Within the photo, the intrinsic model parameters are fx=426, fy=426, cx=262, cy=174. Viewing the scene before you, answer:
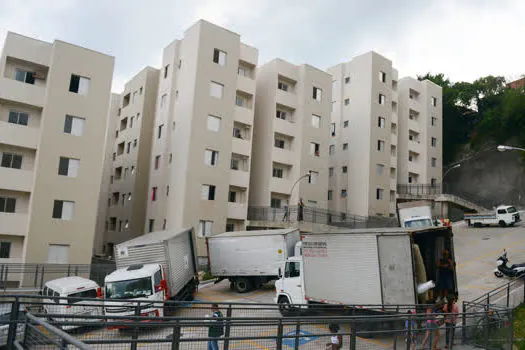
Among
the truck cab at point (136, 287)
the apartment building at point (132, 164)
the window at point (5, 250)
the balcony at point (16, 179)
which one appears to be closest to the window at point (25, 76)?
the balcony at point (16, 179)

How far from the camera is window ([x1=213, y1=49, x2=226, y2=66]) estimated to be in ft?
121

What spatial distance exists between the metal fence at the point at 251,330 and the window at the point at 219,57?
26.9 metres

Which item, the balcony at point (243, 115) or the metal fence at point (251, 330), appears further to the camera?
the balcony at point (243, 115)

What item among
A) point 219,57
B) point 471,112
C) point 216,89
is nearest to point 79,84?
point 216,89

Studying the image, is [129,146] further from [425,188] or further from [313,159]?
[425,188]

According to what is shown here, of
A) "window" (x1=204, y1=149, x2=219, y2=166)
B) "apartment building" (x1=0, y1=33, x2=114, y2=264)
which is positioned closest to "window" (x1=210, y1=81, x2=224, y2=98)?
"window" (x1=204, y1=149, x2=219, y2=166)

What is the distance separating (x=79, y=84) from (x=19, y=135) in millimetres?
5499

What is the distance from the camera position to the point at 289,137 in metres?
42.2

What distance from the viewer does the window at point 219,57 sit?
36809 mm

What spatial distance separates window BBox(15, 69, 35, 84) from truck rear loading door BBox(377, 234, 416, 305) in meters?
27.6

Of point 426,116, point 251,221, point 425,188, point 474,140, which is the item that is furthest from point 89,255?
point 474,140

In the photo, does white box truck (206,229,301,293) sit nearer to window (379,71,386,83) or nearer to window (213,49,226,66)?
window (213,49,226,66)

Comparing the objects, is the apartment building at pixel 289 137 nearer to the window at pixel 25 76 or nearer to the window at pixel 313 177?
the window at pixel 313 177

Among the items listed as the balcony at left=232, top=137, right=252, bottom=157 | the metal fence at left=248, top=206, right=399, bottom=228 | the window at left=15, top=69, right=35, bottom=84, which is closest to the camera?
the window at left=15, top=69, right=35, bottom=84
